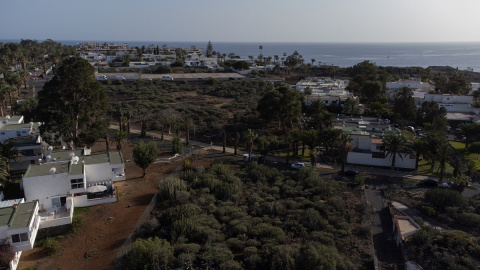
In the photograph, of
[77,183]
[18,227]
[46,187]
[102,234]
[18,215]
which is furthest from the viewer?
[77,183]

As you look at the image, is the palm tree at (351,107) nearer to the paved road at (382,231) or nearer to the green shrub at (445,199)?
the paved road at (382,231)

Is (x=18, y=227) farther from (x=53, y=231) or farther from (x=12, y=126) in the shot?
(x=12, y=126)

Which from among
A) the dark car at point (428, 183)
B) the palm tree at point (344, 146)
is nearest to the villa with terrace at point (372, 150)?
the palm tree at point (344, 146)

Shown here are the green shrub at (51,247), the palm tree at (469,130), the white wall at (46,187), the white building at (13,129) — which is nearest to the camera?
the green shrub at (51,247)

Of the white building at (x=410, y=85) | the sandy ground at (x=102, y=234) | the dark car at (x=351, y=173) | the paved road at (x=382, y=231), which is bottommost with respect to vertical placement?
the sandy ground at (x=102, y=234)

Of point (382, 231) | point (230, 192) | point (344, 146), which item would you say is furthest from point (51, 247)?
point (344, 146)

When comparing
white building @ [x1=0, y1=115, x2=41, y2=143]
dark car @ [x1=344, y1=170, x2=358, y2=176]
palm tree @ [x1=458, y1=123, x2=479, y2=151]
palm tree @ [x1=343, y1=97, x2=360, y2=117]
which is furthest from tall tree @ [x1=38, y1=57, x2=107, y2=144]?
palm tree @ [x1=458, y1=123, x2=479, y2=151]

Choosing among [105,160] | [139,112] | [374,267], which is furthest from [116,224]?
[139,112]
